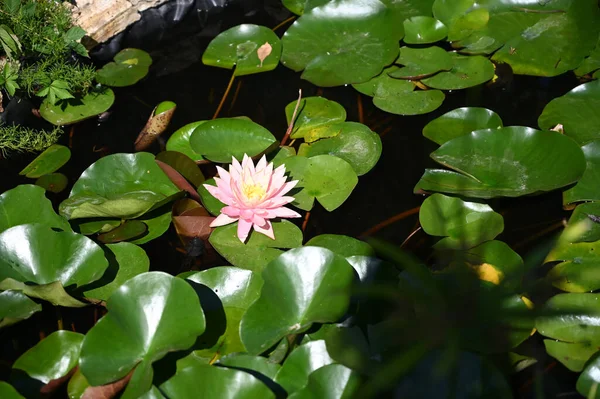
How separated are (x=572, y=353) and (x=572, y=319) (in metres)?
0.12

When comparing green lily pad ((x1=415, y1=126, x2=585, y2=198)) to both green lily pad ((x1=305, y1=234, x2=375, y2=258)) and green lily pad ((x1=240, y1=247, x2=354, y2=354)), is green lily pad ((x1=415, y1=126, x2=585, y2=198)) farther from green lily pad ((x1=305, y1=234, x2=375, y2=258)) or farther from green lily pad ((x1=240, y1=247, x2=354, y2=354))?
green lily pad ((x1=240, y1=247, x2=354, y2=354))

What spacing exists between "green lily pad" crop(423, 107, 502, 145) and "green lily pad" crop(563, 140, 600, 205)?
0.39m

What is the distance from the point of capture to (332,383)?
5.27 ft

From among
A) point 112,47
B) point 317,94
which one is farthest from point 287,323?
point 112,47

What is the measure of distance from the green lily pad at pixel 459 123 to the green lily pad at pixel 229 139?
75cm

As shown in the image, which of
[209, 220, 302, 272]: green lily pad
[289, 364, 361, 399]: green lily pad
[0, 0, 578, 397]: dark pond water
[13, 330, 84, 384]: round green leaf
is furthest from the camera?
[0, 0, 578, 397]: dark pond water

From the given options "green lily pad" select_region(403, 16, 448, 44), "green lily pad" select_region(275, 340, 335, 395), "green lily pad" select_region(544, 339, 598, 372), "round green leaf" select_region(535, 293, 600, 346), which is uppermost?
"green lily pad" select_region(403, 16, 448, 44)

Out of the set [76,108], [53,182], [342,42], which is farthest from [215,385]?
[342,42]

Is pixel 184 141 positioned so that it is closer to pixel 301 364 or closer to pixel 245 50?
pixel 245 50

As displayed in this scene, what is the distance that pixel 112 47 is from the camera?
10.7 feet

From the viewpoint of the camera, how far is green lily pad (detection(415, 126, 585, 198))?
221 cm

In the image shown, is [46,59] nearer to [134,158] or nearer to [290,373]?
[134,158]

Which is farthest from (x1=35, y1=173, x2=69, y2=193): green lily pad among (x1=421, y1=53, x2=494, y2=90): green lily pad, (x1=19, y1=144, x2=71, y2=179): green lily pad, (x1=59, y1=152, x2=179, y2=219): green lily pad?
(x1=421, y1=53, x2=494, y2=90): green lily pad

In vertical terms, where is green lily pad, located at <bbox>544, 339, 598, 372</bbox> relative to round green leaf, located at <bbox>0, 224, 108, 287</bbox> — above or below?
below
